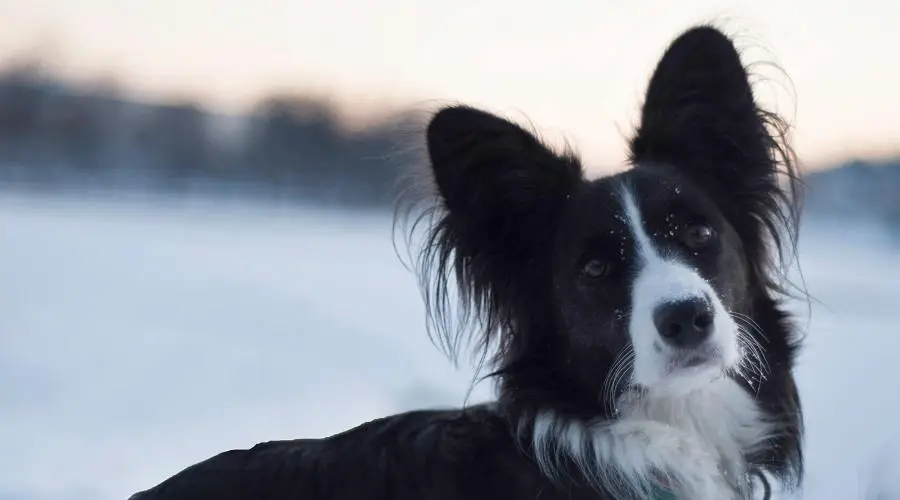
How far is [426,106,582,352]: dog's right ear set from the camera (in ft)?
12.3

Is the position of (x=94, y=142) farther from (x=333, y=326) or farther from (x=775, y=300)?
(x=775, y=300)

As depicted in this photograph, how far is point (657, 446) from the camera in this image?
143 inches

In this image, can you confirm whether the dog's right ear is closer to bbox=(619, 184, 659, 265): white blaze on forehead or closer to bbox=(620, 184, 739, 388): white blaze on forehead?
bbox=(619, 184, 659, 265): white blaze on forehead

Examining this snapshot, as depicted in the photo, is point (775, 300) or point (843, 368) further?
point (843, 368)

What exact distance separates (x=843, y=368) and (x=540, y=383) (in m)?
5.75

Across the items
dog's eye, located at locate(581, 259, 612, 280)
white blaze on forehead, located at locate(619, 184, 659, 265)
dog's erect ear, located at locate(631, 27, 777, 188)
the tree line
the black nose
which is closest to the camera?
the black nose

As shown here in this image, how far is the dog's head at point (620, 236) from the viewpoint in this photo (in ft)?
11.8

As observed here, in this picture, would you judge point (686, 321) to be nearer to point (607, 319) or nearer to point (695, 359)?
point (695, 359)

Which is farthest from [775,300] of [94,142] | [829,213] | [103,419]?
[94,142]

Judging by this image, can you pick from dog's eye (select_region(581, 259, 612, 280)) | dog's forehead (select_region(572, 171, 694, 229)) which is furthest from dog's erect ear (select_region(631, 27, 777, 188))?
dog's eye (select_region(581, 259, 612, 280))

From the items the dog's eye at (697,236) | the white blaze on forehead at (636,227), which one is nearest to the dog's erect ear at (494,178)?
the white blaze on forehead at (636,227)

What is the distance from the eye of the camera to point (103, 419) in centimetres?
849

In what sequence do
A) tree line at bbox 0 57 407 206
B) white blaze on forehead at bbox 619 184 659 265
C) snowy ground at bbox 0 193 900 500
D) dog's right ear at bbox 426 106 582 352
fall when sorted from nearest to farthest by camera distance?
white blaze on forehead at bbox 619 184 659 265
dog's right ear at bbox 426 106 582 352
snowy ground at bbox 0 193 900 500
tree line at bbox 0 57 407 206

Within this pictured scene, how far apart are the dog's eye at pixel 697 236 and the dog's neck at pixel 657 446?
0.51 meters
